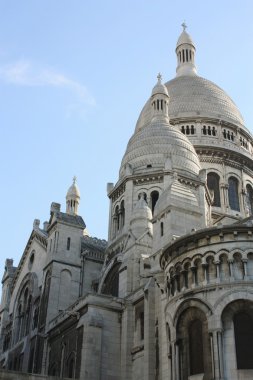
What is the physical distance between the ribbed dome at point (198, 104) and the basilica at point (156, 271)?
7.1 inches

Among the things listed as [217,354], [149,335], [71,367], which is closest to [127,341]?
[149,335]

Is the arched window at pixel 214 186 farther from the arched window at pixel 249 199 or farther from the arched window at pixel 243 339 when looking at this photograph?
the arched window at pixel 243 339

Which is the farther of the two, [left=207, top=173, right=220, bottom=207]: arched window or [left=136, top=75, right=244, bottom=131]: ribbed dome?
[left=136, top=75, right=244, bottom=131]: ribbed dome

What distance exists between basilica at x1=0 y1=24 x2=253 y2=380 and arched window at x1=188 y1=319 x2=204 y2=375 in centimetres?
5

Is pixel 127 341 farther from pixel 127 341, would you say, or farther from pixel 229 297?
pixel 229 297

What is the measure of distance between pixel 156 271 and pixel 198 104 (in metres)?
34.2

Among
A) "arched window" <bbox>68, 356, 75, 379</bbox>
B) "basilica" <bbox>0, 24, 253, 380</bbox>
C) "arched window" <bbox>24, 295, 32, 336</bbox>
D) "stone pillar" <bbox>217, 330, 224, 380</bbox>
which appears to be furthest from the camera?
"arched window" <bbox>24, 295, 32, 336</bbox>

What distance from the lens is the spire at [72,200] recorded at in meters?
63.3

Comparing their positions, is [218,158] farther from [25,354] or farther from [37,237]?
[25,354]

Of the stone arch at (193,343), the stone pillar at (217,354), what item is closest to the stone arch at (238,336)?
the stone pillar at (217,354)

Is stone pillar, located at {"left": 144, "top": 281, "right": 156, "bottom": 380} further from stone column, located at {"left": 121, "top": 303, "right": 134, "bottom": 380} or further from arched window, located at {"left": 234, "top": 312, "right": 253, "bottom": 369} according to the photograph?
arched window, located at {"left": 234, "top": 312, "right": 253, "bottom": 369}

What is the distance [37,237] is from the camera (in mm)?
53281

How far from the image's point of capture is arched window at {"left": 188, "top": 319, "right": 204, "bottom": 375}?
89.8 ft

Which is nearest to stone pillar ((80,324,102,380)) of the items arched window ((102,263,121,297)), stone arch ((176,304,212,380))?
stone arch ((176,304,212,380))
